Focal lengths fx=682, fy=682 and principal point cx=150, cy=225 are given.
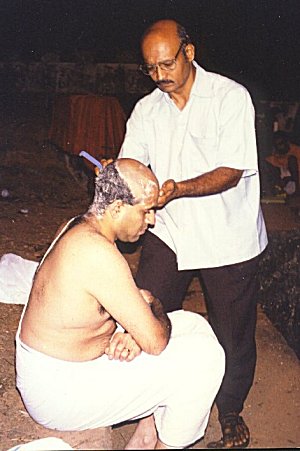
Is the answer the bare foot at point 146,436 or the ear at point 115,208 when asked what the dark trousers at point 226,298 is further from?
the ear at point 115,208

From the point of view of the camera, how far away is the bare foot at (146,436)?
2.84m

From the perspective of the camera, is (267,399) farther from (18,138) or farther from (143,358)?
(18,138)

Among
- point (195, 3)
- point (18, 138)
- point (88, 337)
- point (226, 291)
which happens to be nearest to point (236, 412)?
point (226, 291)

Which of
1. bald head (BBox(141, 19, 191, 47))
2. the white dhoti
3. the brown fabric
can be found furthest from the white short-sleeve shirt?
the brown fabric

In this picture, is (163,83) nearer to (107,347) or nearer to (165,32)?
(165,32)

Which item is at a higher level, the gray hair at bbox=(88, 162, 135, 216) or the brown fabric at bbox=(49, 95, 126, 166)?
the gray hair at bbox=(88, 162, 135, 216)

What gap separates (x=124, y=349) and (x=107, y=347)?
97 millimetres

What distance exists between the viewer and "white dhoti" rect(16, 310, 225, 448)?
2492 millimetres

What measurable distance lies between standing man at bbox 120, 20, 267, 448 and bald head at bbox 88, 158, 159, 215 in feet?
1.93

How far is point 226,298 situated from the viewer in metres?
3.19

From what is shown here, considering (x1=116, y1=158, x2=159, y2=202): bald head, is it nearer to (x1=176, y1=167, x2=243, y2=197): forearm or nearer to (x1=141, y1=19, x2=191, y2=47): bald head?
(x1=176, y1=167, x2=243, y2=197): forearm

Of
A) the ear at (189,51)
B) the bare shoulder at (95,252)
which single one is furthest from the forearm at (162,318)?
the ear at (189,51)

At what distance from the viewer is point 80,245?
237 cm

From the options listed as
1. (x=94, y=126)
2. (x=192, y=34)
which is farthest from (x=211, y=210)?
(x=192, y=34)
